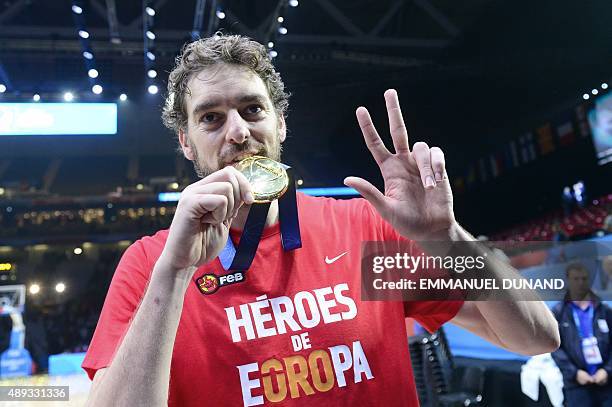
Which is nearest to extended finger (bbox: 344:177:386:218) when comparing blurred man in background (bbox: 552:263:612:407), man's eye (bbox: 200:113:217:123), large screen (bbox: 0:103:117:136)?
man's eye (bbox: 200:113:217:123)

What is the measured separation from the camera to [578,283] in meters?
2.71

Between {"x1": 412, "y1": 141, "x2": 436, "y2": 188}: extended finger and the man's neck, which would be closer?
{"x1": 412, "y1": 141, "x2": 436, "y2": 188}: extended finger

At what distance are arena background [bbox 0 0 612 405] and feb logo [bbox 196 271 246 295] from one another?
8.18m

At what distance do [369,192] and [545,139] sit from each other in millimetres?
13017

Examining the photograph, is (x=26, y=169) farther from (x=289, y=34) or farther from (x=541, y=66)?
(x=541, y=66)

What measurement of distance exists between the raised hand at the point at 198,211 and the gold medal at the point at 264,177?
5.8 inches

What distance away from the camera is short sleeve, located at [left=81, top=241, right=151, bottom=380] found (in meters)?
0.94

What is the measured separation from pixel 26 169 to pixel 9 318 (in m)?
4.63

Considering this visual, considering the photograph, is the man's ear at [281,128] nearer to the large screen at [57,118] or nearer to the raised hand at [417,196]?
the raised hand at [417,196]

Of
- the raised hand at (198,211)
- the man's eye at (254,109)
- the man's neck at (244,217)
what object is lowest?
the raised hand at (198,211)

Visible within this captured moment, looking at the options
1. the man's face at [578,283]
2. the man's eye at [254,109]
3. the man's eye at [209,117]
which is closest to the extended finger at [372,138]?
the man's eye at [254,109]

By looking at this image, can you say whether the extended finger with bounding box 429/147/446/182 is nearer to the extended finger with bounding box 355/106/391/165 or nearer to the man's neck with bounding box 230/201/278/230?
the extended finger with bounding box 355/106/391/165

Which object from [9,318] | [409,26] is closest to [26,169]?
[9,318]

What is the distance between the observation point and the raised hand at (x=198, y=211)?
868mm
